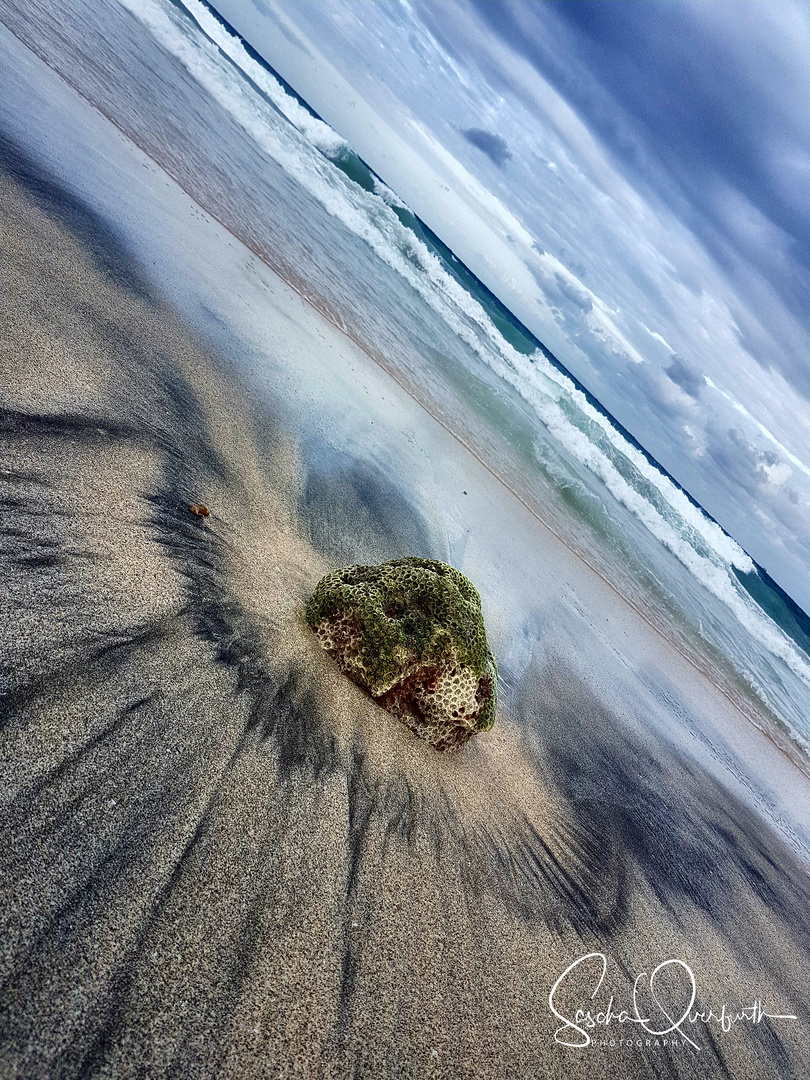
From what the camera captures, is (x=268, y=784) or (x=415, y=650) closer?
(x=268, y=784)

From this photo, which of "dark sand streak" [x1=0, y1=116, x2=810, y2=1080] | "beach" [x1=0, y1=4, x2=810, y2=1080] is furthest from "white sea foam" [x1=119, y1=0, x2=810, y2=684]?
"dark sand streak" [x1=0, y1=116, x2=810, y2=1080]

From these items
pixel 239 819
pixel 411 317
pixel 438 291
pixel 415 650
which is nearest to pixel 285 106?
pixel 438 291

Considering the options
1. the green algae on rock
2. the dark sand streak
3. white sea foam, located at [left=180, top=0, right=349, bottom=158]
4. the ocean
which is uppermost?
white sea foam, located at [left=180, top=0, right=349, bottom=158]

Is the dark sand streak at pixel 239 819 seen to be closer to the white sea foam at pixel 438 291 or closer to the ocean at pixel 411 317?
the ocean at pixel 411 317

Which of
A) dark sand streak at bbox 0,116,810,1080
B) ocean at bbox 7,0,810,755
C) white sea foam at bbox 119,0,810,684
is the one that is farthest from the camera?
white sea foam at bbox 119,0,810,684

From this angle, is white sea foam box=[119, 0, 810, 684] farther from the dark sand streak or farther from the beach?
the dark sand streak

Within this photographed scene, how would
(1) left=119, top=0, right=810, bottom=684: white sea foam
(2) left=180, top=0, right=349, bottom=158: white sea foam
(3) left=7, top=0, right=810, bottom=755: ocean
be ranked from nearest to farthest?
(3) left=7, top=0, right=810, bottom=755: ocean < (1) left=119, top=0, right=810, bottom=684: white sea foam < (2) left=180, top=0, right=349, bottom=158: white sea foam

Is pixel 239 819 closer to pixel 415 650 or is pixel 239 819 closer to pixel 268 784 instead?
pixel 268 784
